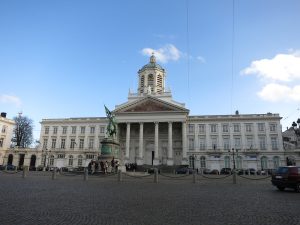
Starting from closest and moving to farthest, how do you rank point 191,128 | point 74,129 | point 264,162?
1. point 264,162
2. point 191,128
3. point 74,129

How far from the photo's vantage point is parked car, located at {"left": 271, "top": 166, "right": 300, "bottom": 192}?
627 inches

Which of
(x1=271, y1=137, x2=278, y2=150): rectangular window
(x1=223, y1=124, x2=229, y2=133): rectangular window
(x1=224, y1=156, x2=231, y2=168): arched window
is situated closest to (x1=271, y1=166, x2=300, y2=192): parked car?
(x1=224, y1=156, x2=231, y2=168): arched window

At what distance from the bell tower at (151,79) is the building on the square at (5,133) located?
117 feet

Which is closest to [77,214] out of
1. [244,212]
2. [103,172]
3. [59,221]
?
[59,221]

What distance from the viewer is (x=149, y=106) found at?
6234 centimetres

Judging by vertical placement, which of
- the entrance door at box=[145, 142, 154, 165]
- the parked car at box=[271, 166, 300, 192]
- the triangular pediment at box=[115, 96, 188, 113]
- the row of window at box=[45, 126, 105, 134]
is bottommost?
the parked car at box=[271, 166, 300, 192]

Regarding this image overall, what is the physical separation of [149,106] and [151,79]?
13075mm

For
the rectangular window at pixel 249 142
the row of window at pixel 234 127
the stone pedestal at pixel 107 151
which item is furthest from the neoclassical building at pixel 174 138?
the stone pedestal at pixel 107 151

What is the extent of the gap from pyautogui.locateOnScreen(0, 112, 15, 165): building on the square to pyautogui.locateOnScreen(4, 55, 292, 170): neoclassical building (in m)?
8.18

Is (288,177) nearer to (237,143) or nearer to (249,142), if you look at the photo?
(237,143)

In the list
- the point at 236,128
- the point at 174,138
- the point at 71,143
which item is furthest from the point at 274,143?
the point at 71,143

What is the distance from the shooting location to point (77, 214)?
7.48m

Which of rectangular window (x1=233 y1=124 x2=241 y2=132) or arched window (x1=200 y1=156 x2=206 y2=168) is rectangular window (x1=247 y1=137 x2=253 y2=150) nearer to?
rectangular window (x1=233 y1=124 x2=241 y2=132)

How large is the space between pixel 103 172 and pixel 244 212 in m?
25.9
